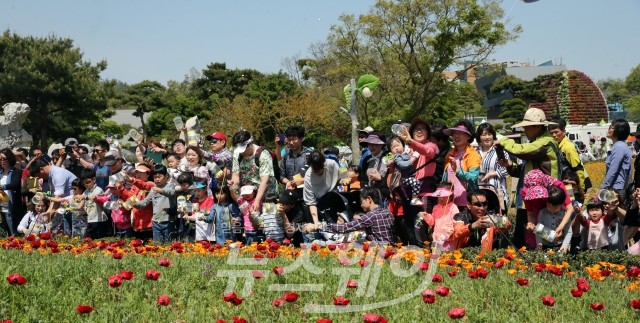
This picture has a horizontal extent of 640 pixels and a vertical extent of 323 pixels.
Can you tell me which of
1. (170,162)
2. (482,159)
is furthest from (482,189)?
(170,162)

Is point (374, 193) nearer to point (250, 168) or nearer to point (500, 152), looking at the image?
point (500, 152)

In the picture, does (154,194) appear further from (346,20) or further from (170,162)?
(346,20)

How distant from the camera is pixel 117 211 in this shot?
374 inches

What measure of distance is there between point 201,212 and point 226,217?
1.25ft

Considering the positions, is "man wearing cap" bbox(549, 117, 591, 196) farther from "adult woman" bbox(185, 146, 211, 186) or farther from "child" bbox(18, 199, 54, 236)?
"child" bbox(18, 199, 54, 236)

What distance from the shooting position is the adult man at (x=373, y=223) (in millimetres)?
7008

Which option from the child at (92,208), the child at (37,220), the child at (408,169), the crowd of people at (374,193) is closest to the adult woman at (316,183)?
the crowd of people at (374,193)

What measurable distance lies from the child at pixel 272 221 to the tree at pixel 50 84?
101ft

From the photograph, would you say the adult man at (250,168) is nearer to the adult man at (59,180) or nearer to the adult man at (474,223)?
the adult man at (474,223)

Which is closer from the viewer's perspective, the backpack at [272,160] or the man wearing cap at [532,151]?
the man wearing cap at [532,151]

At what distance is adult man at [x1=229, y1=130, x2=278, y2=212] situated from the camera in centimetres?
804

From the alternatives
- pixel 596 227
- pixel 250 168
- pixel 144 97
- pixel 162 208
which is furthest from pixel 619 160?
pixel 144 97

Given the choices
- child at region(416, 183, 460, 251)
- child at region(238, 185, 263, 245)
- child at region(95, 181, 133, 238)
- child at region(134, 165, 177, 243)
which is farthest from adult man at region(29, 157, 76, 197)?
child at region(416, 183, 460, 251)

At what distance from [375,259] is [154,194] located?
3.96 meters
